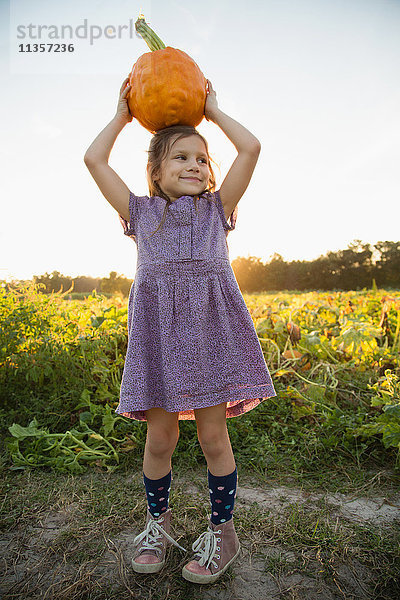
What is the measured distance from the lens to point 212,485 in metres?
1.42

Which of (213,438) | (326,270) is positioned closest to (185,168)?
(213,438)

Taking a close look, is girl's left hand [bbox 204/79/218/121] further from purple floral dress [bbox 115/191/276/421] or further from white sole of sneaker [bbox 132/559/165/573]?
white sole of sneaker [bbox 132/559/165/573]

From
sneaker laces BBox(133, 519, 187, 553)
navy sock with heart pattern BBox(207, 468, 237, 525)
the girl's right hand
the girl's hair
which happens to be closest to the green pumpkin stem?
the girl's right hand

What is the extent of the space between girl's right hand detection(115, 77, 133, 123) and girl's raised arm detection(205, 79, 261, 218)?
40 cm

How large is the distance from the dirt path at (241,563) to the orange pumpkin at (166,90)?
5.34 feet

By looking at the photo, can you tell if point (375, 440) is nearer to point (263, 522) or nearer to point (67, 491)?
point (263, 522)

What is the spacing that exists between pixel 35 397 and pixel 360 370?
2.19m

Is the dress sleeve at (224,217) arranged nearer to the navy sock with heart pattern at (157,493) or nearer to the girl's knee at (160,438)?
the girl's knee at (160,438)

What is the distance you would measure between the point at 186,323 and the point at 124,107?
3.12 ft

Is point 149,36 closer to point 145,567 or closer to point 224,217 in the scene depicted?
point 224,217

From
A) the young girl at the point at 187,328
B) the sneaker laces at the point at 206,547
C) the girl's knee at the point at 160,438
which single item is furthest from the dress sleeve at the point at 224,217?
the sneaker laces at the point at 206,547

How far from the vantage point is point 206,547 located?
1.37 meters

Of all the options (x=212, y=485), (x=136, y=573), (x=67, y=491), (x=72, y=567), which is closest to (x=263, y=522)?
(x=212, y=485)

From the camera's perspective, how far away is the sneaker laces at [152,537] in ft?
4.57
